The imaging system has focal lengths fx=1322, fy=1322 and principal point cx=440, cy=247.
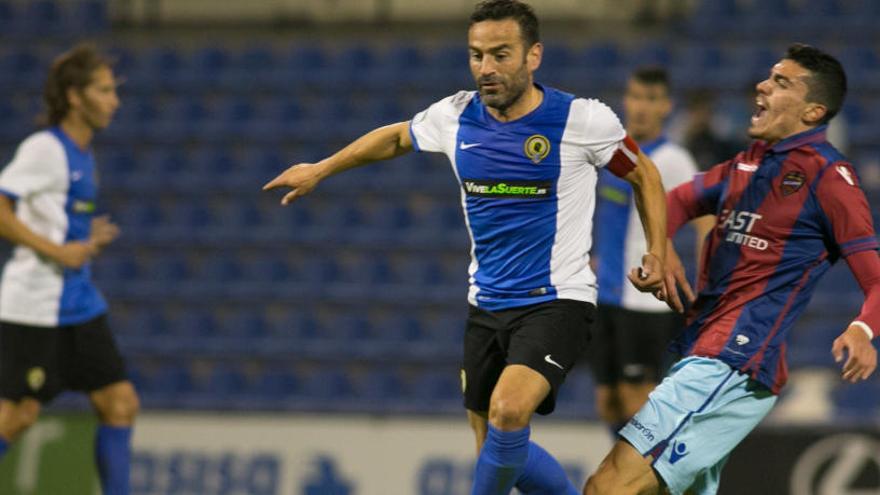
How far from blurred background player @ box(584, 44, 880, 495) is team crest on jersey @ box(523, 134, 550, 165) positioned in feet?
1.93

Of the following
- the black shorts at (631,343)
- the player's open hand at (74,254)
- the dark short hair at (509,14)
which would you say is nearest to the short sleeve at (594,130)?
the dark short hair at (509,14)

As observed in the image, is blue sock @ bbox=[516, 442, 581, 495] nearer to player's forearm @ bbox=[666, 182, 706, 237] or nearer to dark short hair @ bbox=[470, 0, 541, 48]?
player's forearm @ bbox=[666, 182, 706, 237]

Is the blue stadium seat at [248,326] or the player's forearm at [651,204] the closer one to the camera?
the player's forearm at [651,204]

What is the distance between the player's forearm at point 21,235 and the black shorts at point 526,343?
1946mm

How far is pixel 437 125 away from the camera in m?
4.59

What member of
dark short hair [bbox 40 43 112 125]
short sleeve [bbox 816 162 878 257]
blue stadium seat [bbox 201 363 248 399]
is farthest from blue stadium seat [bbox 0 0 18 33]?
short sleeve [bbox 816 162 878 257]

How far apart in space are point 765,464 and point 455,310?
127 inches

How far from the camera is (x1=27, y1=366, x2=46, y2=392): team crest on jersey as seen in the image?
5547mm

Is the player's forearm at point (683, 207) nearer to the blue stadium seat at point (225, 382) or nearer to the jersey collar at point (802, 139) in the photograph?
the jersey collar at point (802, 139)

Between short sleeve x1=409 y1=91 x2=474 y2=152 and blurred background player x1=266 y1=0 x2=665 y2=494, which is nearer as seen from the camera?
blurred background player x1=266 y1=0 x2=665 y2=494

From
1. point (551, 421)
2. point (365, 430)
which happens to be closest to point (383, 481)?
point (365, 430)

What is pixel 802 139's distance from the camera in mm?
4340

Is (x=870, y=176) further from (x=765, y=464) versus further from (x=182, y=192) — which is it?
(x=182, y=192)

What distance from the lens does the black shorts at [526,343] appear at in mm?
4359
